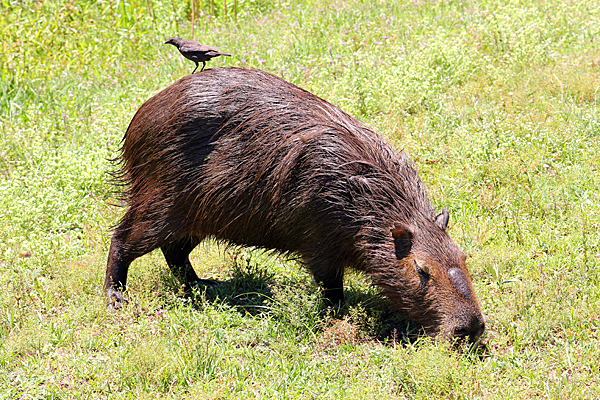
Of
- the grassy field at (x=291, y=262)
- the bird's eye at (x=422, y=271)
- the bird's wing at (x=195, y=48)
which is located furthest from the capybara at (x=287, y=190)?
the grassy field at (x=291, y=262)

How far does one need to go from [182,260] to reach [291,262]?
0.86 m

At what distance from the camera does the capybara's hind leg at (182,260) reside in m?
4.68

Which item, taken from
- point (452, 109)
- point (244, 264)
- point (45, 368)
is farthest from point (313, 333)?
point (452, 109)

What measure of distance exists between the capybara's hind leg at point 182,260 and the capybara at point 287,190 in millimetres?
237

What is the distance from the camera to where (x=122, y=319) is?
4.33 m

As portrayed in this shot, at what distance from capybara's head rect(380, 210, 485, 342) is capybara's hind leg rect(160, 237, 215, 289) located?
151cm

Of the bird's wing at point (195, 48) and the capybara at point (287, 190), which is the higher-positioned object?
the bird's wing at point (195, 48)

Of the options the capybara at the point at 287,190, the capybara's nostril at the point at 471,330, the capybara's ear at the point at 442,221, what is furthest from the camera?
the capybara's ear at the point at 442,221

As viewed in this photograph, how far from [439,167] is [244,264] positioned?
2.07 metres

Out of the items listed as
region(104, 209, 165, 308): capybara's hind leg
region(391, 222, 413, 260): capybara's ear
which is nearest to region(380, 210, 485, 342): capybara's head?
region(391, 222, 413, 260): capybara's ear

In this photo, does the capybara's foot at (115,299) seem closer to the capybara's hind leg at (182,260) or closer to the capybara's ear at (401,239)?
the capybara's hind leg at (182,260)

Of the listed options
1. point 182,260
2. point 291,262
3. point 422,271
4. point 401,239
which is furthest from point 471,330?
point 182,260

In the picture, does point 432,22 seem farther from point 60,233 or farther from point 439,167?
point 60,233

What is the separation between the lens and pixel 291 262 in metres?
5.08
